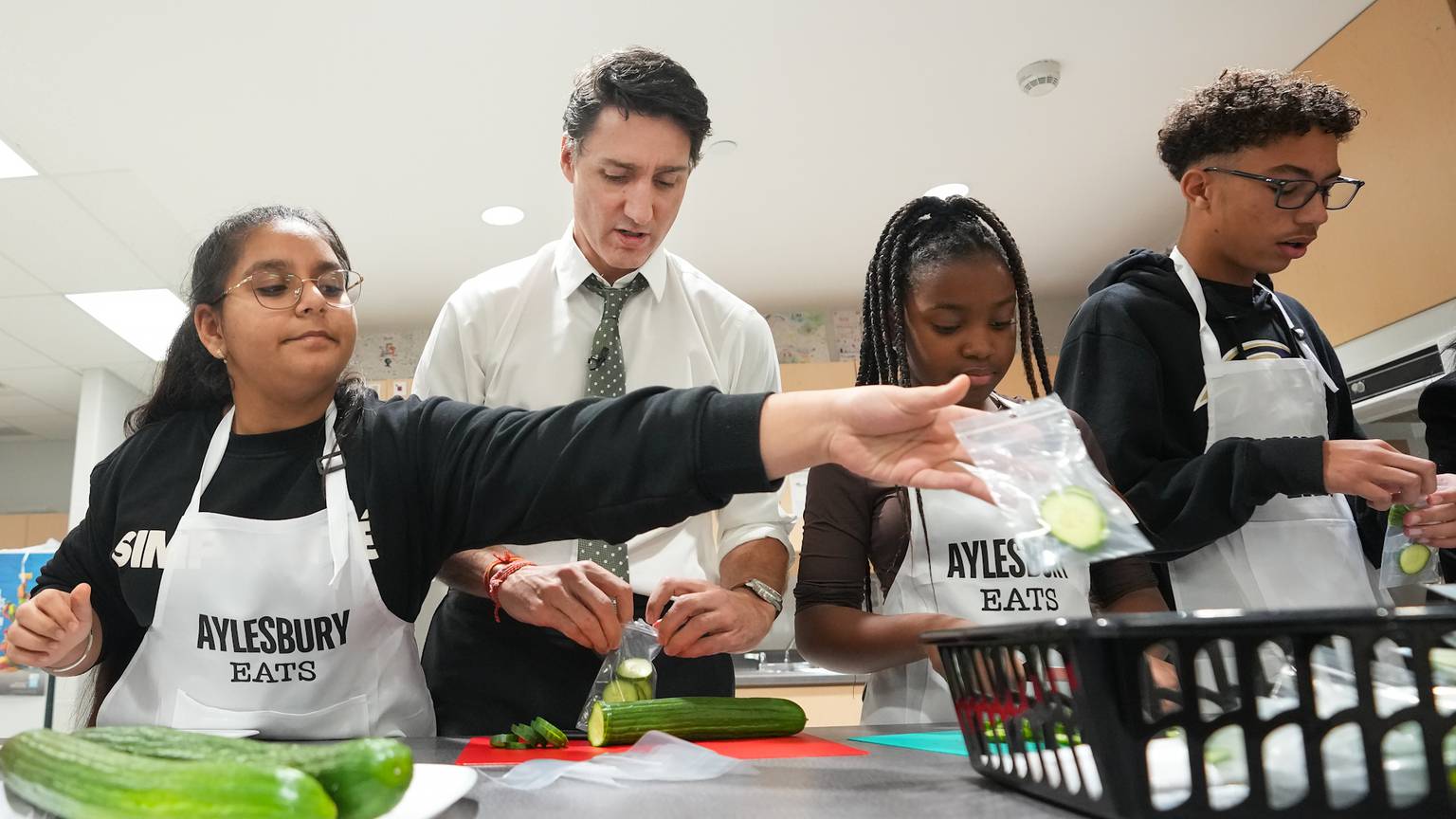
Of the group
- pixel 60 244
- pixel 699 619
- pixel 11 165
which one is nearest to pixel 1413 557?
pixel 699 619

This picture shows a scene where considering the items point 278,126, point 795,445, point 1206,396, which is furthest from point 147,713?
point 278,126

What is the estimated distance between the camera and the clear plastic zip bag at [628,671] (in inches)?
40.9

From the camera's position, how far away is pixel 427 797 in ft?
1.80

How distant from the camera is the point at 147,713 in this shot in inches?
41.7

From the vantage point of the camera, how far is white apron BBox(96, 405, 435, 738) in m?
1.03

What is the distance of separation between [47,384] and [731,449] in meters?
6.35

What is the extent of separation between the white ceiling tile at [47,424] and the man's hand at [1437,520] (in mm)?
7277

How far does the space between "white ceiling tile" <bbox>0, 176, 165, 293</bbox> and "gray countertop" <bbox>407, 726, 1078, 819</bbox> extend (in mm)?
3709

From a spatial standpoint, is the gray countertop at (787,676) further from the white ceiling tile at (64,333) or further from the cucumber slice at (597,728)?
the white ceiling tile at (64,333)

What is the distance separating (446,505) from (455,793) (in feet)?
1.74

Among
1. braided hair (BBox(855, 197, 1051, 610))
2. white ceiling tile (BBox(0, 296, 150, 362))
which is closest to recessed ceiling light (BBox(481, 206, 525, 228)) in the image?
white ceiling tile (BBox(0, 296, 150, 362))

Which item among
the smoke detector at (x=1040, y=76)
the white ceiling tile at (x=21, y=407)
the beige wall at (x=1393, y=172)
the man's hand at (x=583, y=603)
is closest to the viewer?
the man's hand at (x=583, y=603)

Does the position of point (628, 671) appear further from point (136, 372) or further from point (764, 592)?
point (136, 372)

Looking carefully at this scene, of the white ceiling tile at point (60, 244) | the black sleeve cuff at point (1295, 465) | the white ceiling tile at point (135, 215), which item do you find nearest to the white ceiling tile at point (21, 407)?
the white ceiling tile at point (60, 244)
